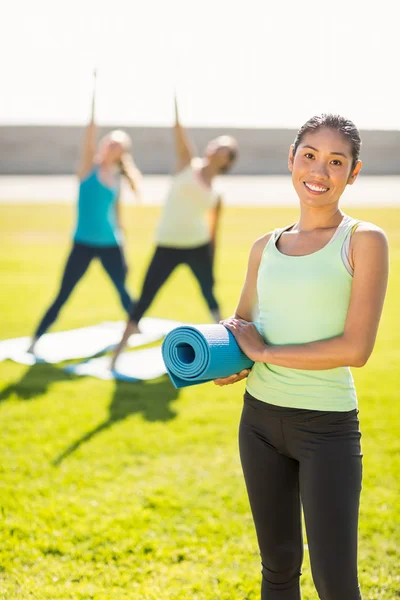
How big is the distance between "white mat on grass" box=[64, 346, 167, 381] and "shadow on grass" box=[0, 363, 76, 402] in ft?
0.47

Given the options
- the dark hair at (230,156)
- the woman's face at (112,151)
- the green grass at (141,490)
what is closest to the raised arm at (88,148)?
the woman's face at (112,151)

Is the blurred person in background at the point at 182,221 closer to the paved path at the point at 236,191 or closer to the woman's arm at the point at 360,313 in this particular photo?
the woman's arm at the point at 360,313

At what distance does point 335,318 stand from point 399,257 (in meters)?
13.0

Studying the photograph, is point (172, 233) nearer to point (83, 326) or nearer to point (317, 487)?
point (83, 326)

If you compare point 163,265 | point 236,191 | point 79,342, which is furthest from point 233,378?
point 236,191

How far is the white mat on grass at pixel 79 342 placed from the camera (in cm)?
739

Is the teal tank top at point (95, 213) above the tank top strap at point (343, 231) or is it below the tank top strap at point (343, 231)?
below

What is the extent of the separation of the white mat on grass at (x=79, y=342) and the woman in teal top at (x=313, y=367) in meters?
5.03

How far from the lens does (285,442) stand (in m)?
2.42

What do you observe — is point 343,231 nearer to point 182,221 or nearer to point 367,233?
point 367,233

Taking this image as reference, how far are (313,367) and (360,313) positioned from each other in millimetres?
237

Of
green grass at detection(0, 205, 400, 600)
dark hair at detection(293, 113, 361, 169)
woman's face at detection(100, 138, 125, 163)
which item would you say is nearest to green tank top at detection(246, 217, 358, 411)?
dark hair at detection(293, 113, 361, 169)

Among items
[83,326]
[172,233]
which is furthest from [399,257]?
[172,233]

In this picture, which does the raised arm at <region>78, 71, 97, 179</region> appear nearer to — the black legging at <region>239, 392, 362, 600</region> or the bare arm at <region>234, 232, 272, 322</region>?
the bare arm at <region>234, 232, 272, 322</region>
